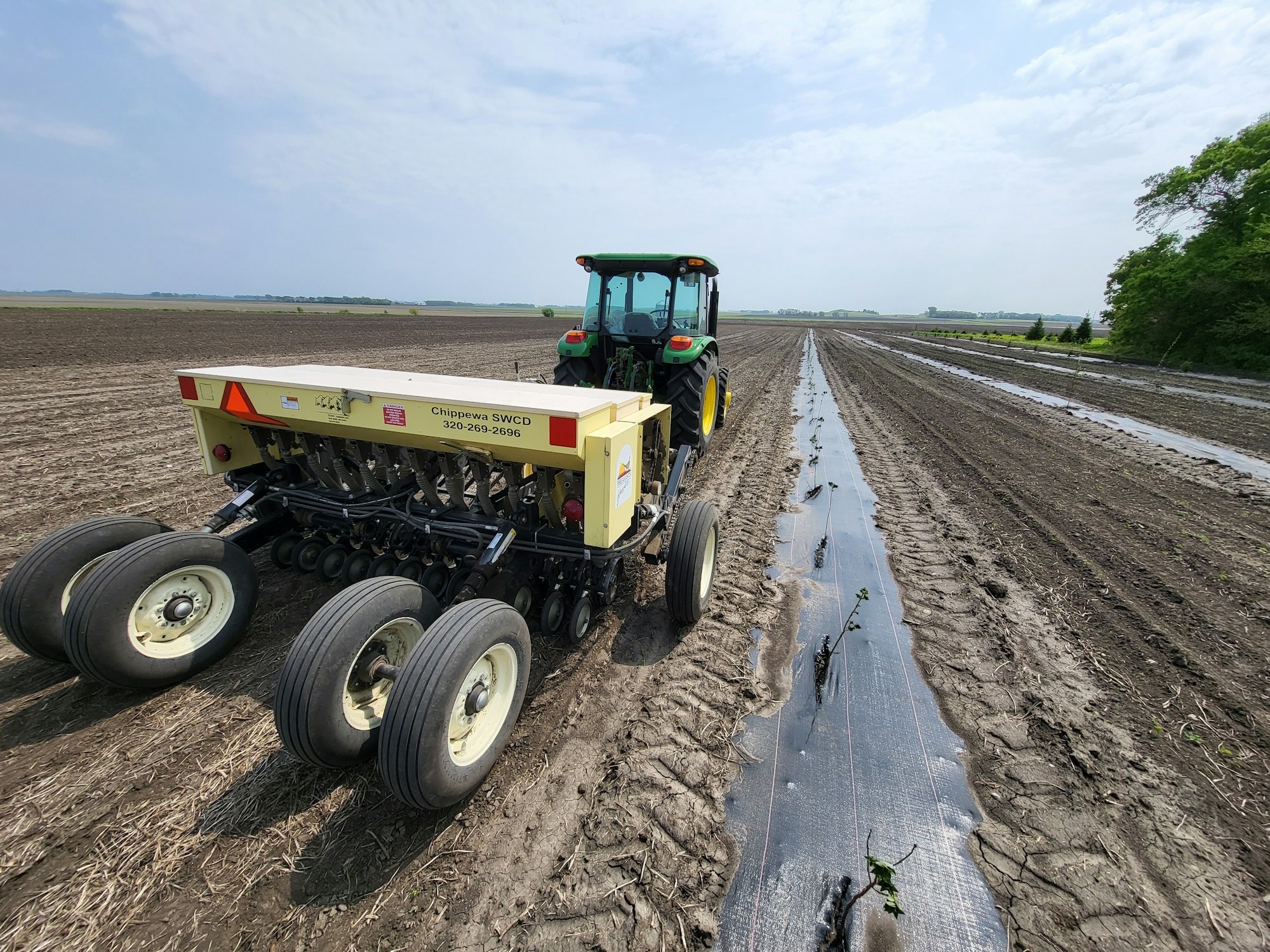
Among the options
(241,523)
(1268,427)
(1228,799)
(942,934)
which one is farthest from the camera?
(1268,427)

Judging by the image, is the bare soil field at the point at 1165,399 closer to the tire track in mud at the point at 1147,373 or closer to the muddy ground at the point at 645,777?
the tire track in mud at the point at 1147,373

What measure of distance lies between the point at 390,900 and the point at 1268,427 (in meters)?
16.2

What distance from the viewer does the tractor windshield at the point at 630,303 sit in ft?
20.0

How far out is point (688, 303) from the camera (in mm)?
6234

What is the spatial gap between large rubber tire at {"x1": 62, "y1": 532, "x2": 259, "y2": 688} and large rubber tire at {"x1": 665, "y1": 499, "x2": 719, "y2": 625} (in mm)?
2489

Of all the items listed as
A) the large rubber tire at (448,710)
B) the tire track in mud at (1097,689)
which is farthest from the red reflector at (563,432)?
the tire track in mud at (1097,689)

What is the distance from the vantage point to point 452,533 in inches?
120

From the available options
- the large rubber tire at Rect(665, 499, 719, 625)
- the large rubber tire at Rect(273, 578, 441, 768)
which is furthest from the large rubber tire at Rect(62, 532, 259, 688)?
the large rubber tire at Rect(665, 499, 719, 625)

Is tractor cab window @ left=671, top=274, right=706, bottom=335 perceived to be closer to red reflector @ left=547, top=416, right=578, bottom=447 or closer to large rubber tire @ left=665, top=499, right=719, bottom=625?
large rubber tire @ left=665, top=499, right=719, bottom=625

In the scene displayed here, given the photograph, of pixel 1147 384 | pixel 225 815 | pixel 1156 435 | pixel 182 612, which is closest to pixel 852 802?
pixel 225 815

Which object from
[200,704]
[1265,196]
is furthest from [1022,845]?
[1265,196]

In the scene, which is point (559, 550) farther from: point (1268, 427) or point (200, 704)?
point (1268, 427)

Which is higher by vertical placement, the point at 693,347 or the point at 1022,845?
the point at 693,347

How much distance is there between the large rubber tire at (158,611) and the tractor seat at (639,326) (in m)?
4.46
